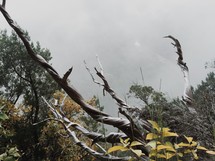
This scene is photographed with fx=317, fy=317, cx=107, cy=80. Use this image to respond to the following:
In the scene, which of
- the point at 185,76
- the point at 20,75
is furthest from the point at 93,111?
the point at 20,75

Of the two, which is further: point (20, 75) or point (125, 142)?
point (20, 75)

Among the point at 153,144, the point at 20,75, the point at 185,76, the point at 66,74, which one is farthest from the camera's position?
the point at 20,75

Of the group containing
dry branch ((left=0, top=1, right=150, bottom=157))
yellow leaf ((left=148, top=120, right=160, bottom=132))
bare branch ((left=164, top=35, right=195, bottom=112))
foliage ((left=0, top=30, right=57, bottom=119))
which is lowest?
yellow leaf ((left=148, top=120, right=160, bottom=132))

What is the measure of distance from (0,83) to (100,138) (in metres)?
14.6

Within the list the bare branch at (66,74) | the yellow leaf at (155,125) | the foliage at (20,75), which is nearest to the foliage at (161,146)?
the yellow leaf at (155,125)

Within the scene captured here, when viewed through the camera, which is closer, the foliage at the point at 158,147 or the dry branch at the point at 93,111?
the foliage at the point at 158,147

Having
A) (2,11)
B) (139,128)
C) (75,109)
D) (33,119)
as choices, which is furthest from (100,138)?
(33,119)

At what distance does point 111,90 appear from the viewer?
1303 millimetres

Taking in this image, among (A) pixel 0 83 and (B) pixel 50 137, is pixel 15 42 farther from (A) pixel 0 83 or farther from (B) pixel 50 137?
(B) pixel 50 137

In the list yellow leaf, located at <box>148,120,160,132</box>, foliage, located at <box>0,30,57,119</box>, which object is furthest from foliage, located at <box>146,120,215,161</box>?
foliage, located at <box>0,30,57,119</box>

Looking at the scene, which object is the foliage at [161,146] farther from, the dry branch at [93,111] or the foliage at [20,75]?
the foliage at [20,75]

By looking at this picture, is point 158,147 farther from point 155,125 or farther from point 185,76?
point 185,76

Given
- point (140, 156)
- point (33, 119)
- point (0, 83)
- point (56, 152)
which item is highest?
point (0, 83)

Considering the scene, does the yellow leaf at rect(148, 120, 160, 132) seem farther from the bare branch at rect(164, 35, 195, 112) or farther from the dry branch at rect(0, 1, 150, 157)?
the bare branch at rect(164, 35, 195, 112)
